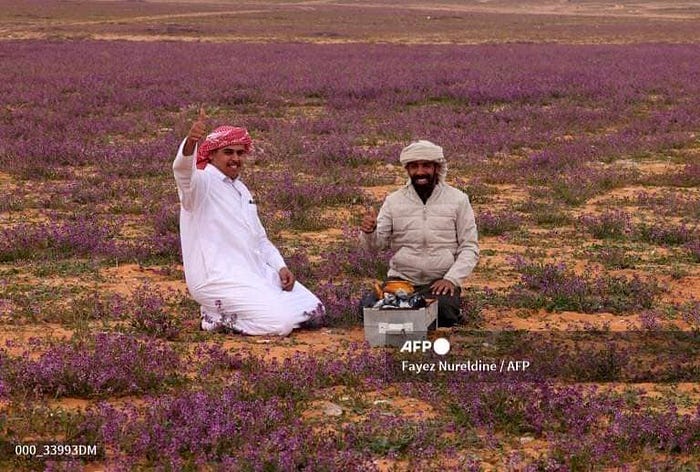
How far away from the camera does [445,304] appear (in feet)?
23.3

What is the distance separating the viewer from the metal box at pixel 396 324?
21.7 ft

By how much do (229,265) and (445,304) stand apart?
1.66 m

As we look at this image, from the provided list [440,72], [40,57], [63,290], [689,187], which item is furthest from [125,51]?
[63,290]

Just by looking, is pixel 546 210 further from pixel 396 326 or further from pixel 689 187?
pixel 396 326

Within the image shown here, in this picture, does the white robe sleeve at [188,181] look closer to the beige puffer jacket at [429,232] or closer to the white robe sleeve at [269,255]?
the white robe sleeve at [269,255]

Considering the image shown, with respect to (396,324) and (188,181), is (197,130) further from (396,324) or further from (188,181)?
(396,324)

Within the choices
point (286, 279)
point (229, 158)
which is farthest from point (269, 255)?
point (229, 158)

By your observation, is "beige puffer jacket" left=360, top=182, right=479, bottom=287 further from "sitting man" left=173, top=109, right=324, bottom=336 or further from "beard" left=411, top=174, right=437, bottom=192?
"sitting man" left=173, top=109, right=324, bottom=336

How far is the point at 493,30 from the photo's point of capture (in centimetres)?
5725

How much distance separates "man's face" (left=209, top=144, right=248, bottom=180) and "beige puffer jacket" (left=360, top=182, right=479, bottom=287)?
111cm

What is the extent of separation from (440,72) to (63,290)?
18.9 metres

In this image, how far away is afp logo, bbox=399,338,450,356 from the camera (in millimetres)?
6531

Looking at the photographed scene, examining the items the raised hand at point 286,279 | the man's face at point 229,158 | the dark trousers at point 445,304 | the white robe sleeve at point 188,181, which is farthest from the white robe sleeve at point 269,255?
the dark trousers at point 445,304

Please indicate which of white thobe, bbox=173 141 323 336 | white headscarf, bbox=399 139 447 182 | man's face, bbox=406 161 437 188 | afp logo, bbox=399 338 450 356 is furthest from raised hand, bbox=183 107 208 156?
afp logo, bbox=399 338 450 356
